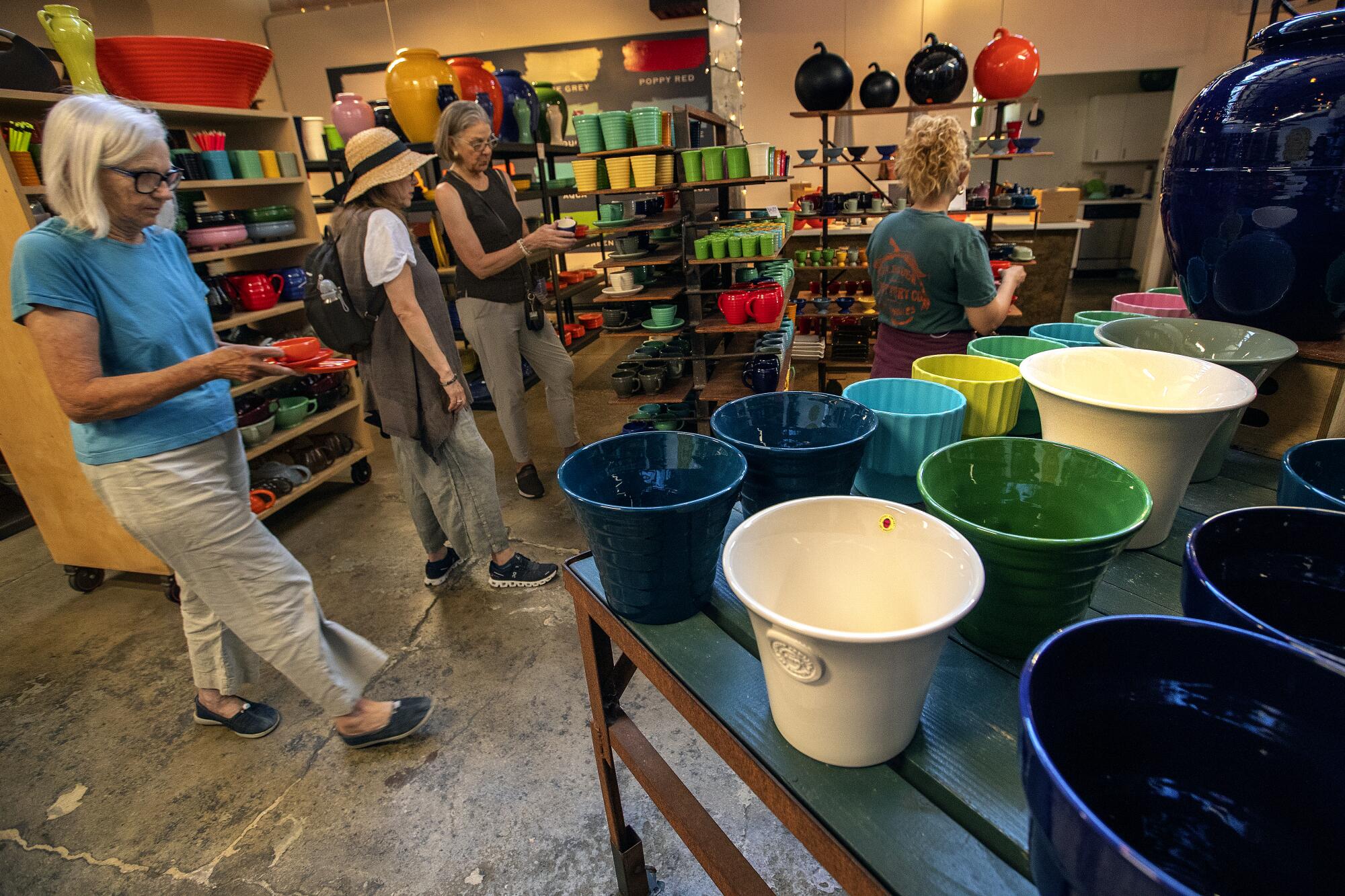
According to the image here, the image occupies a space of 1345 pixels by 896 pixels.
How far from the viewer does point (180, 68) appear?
2.74 meters

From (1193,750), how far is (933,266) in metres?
1.96

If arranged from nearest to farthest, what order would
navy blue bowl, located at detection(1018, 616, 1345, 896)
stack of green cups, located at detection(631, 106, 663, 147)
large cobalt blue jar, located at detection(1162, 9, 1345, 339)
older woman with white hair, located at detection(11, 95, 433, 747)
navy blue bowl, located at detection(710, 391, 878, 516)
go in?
1. navy blue bowl, located at detection(1018, 616, 1345, 896)
2. navy blue bowl, located at detection(710, 391, 878, 516)
3. large cobalt blue jar, located at detection(1162, 9, 1345, 339)
4. older woman with white hair, located at detection(11, 95, 433, 747)
5. stack of green cups, located at detection(631, 106, 663, 147)

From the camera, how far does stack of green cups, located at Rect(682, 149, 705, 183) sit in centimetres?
304

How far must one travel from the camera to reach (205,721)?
206cm

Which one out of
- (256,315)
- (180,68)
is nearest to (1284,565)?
(256,315)

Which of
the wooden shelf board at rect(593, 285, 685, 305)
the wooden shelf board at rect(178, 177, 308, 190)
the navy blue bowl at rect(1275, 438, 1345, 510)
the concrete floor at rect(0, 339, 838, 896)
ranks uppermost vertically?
the wooden shelf board at rect(178, 177, 308, 190)

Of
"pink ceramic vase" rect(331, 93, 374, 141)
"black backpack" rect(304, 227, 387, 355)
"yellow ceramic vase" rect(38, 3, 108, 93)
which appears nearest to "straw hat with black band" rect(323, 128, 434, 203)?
"black backpack" rect(304, 227, 387, 355)

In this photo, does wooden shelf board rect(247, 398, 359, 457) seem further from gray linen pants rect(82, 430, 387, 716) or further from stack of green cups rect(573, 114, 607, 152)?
stack of green cups rect(573, 114, 607, 152)

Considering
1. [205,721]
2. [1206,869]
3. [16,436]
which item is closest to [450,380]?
[205,721]

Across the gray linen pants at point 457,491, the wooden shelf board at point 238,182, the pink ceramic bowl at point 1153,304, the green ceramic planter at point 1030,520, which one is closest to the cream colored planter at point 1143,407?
the green ceramic planter at point 1030,520

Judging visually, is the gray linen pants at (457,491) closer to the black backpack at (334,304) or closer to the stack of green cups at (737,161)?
the black backpack at (334,304)

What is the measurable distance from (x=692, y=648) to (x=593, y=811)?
1.12 metres

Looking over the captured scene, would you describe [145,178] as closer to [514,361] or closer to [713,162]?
[514,361]

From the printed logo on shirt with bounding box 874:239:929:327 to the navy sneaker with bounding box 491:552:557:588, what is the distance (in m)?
1.64
